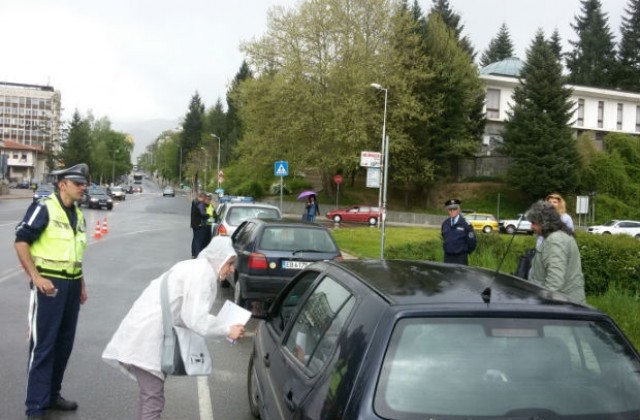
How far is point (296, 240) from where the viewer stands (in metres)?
9.09

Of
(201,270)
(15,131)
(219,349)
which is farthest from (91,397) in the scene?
(15,131)

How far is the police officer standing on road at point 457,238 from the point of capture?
903cm

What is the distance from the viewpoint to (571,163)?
4159 cm

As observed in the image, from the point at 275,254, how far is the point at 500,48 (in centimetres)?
8635

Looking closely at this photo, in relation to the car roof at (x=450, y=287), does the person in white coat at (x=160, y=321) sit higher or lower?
lower

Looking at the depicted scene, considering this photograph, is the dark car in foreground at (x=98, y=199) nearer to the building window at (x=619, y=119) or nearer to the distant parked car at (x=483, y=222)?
the distant parked car at (x=483, y=222)

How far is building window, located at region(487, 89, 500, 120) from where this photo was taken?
55.6m

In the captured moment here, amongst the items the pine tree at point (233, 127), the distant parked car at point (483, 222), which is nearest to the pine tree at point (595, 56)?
the distant parked car at point (483, 222)

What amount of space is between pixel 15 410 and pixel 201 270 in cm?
241

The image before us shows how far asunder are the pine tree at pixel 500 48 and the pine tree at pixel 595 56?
1284 centimetres

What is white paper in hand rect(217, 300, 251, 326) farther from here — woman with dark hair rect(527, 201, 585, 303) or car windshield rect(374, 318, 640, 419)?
woman with dark hair rect(527, 201, 585, 303)

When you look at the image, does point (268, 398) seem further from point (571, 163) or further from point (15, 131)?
point (15, 131)

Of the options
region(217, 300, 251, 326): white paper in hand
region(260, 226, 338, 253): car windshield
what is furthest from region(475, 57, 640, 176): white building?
region(217, 300, 251, 326): white paper in hand

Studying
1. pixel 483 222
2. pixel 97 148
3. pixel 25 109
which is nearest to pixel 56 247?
pixel 483 222
